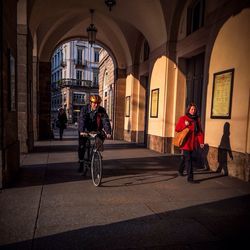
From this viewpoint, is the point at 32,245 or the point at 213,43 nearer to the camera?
the point at 32,245

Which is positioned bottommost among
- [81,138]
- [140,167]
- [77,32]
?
[140,167]

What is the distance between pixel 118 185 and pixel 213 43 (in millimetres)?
4734

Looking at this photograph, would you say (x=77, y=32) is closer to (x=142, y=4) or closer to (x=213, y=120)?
(x=142, y=4)

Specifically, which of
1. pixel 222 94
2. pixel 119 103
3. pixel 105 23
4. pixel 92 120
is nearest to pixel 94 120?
pixel 92 120

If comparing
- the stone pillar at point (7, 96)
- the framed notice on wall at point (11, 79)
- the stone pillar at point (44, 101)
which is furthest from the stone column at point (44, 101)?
the framed notice on wall at point (11, 79)

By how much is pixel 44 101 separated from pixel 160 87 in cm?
751

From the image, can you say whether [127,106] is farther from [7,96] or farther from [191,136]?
[7,96]

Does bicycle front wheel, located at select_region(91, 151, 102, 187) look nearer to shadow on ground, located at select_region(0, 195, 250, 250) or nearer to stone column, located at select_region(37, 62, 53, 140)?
shadow on ground, located at select_region(0, 195, 250, 250)

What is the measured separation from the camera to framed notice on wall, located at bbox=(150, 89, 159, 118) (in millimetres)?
10738

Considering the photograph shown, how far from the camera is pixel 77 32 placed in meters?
15.2

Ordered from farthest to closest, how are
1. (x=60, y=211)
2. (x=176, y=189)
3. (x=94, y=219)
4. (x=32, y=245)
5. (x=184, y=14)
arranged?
(x=184, y=14), (x=176, y=189), (x=60, y=211), (x=94, y=219), (x=32, y=245)

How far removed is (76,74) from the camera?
52.0 m

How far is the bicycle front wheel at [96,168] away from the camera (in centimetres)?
510

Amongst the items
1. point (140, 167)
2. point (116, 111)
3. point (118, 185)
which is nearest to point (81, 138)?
point (118, 185)
